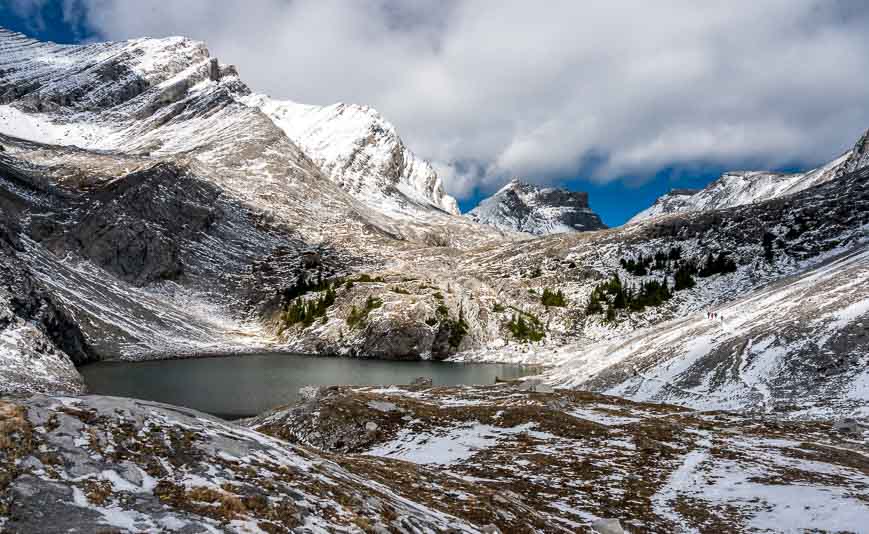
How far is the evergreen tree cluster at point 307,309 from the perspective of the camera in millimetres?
164500

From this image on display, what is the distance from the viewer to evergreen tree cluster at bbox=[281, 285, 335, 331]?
540 feet

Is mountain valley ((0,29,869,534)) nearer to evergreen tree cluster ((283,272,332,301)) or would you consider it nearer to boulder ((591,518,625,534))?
boulder ((591,518,625,534))

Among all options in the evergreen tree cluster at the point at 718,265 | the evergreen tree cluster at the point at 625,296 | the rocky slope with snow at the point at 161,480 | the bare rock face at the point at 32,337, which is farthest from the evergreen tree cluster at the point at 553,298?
the rocky slope with snow at the point at 161,480

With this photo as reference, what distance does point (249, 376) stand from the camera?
9812 cm

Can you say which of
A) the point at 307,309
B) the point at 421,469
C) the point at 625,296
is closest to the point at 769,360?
the point at 421,469

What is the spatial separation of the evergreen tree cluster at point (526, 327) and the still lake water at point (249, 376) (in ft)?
65.4

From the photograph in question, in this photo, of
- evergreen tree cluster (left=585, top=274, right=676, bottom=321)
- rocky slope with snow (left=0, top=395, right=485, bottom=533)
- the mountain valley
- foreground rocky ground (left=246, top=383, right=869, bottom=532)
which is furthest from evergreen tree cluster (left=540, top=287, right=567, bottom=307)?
rocky slope with snow (left=0, top=395, right=485, bottom=533)

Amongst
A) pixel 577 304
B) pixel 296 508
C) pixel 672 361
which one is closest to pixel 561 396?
pixel 672 361

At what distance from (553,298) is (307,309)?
76.3m

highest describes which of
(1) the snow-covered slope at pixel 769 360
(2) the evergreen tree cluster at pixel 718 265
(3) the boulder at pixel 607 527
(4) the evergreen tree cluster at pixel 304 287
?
(2) the evergreen tree cluster at pixel 718 265

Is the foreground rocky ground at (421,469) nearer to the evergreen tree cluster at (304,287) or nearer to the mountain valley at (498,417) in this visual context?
the mountain valley at (498,417)

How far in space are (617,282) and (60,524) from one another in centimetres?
16219

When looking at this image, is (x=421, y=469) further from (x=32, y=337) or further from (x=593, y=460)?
(x=32, y=337)

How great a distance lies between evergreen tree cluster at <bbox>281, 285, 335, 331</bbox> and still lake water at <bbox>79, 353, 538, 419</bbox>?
23602mm
